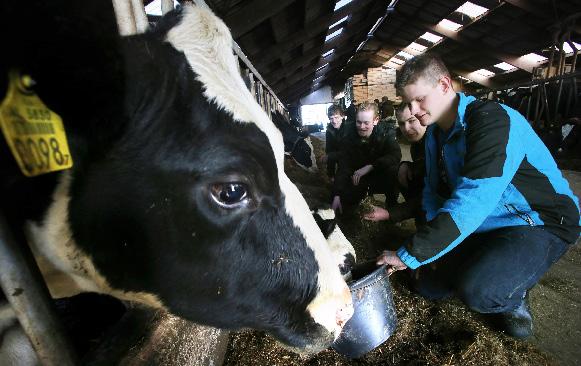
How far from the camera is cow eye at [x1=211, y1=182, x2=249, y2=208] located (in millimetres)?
950

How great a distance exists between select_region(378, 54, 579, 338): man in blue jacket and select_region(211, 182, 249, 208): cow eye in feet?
4.00

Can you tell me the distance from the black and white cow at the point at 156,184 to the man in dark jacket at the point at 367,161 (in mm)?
3171

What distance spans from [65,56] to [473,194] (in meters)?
1.88

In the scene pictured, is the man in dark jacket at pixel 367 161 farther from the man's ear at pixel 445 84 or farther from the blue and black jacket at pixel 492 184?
the man's ear at pixel 445 84

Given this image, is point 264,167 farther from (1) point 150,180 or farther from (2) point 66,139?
(2) point 66,139

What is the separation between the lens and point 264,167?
100cm

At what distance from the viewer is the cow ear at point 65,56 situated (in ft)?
2.12

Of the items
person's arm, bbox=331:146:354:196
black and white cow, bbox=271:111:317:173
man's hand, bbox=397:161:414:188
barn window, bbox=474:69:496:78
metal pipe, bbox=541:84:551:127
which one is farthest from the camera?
barn window, bbox=474:69:496:78

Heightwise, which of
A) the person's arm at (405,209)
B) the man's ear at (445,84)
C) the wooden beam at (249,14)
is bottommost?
the person's arm at (405,209)

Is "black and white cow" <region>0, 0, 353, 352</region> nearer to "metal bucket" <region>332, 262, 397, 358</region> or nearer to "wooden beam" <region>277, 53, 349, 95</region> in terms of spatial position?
"metal bucket" <region>332, 262, 397, 358</region>

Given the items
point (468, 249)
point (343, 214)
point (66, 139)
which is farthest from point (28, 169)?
point (343, 214)

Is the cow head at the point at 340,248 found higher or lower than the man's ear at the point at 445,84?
lower

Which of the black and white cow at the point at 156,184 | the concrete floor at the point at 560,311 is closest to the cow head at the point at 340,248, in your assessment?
the black and white cow at the point at 156,184

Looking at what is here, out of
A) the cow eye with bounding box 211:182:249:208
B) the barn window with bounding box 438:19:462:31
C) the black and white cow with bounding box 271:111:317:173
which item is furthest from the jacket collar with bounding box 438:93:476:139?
the barn window with bounding box 438:19:462:31
